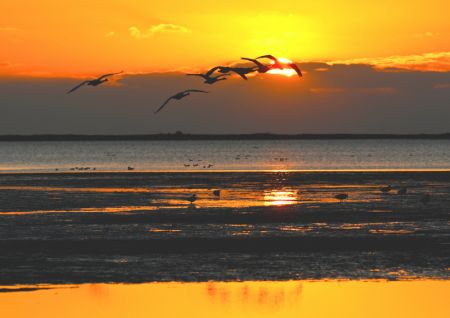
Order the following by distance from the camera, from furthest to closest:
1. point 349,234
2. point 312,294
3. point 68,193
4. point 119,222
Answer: point 68,193 < point 119,222 < point 349,234 < point 312,294

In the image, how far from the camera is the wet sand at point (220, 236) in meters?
24.2

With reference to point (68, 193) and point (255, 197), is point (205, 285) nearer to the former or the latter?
point (255, 197)

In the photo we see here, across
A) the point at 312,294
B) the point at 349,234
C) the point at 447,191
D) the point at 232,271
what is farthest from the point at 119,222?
the point at 447,191

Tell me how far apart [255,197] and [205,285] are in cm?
2939

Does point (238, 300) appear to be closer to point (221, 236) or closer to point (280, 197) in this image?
point (221, 236)

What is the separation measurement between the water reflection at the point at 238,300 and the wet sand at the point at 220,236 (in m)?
1.08

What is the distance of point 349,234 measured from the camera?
32250mm

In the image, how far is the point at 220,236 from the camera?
31.9 meters

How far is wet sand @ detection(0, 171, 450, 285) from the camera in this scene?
79.4 ft

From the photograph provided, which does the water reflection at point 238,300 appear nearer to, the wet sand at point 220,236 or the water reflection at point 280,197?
the wet sand at point 220,236

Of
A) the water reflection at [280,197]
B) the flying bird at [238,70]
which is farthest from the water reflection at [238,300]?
the water reflection at [280,197]

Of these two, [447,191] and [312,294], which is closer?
[312,294]

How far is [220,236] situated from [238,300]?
37.9 ft

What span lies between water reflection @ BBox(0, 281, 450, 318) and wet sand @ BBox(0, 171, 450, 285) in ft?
3.54
